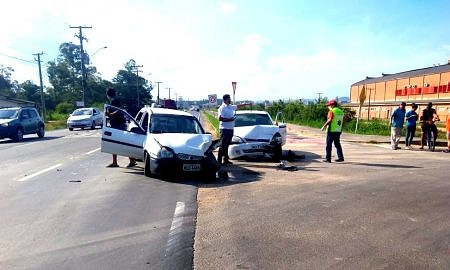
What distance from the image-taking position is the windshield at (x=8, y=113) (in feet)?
69.1

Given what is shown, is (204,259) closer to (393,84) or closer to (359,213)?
(359,213)

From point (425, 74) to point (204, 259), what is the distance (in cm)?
6303

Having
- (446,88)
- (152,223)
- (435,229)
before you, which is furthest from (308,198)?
(446,88)

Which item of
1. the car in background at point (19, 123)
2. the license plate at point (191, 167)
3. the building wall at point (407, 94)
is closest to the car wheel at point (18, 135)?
the car in background at point (19, 123)

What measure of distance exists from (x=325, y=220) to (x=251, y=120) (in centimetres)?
830

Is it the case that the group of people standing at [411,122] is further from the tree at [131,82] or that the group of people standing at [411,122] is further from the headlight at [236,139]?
the tree at [131,82]

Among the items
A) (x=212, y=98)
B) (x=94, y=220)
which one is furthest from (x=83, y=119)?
(x=94, y=220)

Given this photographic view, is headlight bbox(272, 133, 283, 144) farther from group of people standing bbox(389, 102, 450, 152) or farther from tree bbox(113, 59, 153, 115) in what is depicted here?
tree bbox(113, 59, 153, 115)

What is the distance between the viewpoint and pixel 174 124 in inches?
416

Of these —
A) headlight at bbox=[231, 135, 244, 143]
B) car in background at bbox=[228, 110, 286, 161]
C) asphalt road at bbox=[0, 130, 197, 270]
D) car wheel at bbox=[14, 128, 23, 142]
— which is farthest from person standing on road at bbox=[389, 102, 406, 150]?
car wheel at bbox=[14, 128, 23, 142]

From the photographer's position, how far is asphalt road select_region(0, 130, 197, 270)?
455 cm

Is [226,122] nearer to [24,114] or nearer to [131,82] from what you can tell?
[24,114]

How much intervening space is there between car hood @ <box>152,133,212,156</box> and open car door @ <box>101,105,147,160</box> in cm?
65

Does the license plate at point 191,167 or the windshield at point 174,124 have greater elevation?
the windshield at point 174,124
